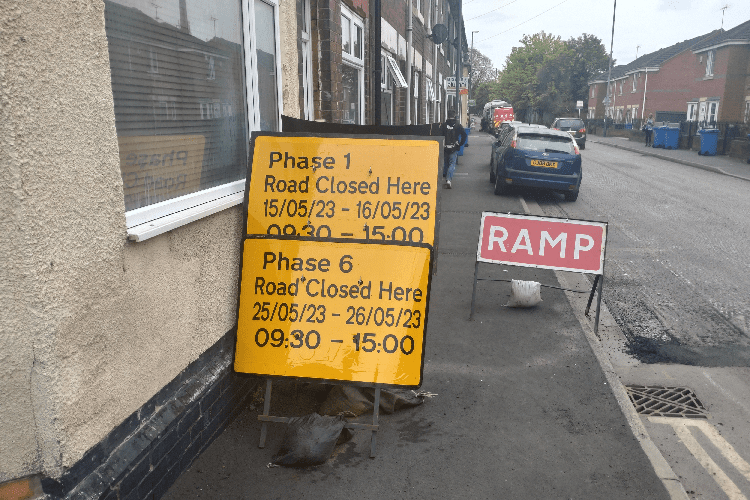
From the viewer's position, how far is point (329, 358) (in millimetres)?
3721

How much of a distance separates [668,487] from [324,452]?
1.96 metres

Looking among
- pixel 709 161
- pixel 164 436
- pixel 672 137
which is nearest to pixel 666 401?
pixel 164 436

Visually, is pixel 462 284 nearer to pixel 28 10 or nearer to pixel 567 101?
pixel 28 10

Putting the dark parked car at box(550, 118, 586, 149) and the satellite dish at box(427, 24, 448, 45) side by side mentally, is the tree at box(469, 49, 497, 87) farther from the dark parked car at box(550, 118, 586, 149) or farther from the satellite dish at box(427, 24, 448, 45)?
the satellite dish at box(427, 24, 448, 45)

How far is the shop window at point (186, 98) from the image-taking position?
9.74ft

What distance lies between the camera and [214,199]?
12.5 ft

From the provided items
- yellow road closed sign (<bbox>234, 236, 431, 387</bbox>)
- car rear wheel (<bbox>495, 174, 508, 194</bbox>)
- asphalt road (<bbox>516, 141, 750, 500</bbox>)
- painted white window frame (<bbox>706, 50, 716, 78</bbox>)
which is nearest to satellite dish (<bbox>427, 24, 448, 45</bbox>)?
car rear wheel (<bbox>495, 174, 508, 194</bbox>)

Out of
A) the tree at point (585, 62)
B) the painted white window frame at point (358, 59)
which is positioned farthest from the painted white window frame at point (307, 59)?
the tree at point (585, 62)

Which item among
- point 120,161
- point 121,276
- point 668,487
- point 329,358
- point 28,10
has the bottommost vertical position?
point 668,487

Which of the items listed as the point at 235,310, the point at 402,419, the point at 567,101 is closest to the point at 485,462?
the point at 402,419

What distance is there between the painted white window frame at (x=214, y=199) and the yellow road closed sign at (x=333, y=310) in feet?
1.26

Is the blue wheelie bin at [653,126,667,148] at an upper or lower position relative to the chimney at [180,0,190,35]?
lower

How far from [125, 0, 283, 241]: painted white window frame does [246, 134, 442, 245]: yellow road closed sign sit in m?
0.26

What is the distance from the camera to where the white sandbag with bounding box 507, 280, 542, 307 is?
6.19 m
